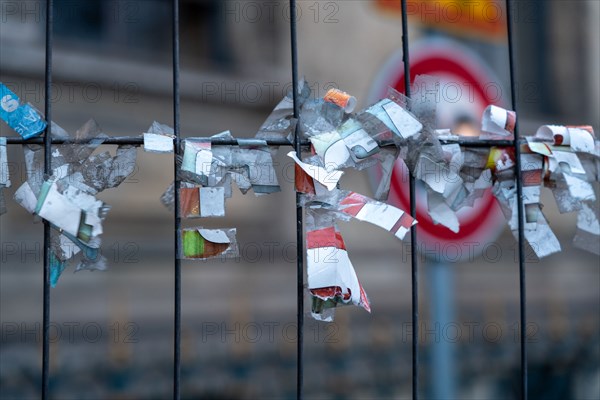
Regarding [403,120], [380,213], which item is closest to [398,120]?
[403,120]

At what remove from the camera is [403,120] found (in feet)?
3.82

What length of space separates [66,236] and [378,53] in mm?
5757

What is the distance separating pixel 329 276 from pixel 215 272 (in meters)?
4.14

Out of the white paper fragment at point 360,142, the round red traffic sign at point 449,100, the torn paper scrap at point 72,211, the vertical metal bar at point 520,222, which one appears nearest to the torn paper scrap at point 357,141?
the white paper fragment at point 360,142

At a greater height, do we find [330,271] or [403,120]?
[403,120]

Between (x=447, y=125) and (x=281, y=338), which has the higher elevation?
(x=447, y=125)

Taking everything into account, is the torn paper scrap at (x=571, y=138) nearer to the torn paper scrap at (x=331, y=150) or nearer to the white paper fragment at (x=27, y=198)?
the torn paper scrap at (x=331, y=150)

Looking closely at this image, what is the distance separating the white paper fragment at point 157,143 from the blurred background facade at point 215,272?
1.71 m

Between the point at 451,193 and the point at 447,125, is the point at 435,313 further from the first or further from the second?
the point at 451,193

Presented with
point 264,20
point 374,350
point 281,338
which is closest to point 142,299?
point 281,338

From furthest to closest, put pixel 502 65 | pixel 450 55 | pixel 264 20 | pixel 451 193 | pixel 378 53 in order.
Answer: pixel 502 65 → pixel 378 53 → pixel 264 20 → pixel 450 55 → pixel 451 193

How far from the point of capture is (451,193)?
1.21m

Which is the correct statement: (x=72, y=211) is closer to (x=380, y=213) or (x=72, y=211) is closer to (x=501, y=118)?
(x=380, y=213)

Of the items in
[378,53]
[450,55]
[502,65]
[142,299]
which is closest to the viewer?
[450,55]
